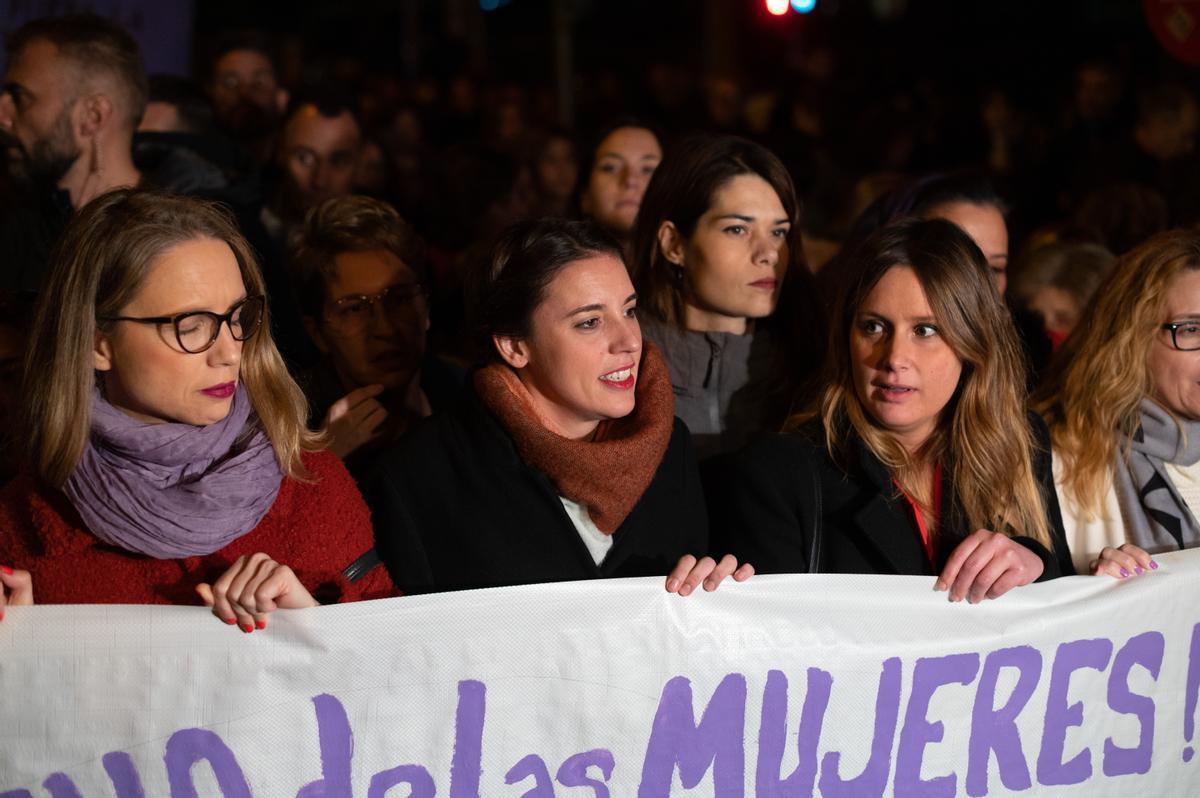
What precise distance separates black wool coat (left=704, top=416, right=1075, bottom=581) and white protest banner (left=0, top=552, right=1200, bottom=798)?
245 mm

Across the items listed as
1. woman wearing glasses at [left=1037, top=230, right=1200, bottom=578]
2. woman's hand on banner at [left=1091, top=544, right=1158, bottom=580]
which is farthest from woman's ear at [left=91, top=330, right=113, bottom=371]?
woman wearing glasses at [left=1037, top=230, right=1200, bottom=578]

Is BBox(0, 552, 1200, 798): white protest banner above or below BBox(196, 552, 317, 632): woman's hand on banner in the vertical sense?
Answer: below

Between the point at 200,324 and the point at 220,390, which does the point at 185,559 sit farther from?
the point at 200,324

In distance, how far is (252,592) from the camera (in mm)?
2434

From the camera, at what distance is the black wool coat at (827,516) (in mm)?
2971

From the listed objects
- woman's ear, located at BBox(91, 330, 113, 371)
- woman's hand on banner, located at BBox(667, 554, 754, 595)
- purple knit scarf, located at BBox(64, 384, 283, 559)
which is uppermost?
woman's ear, located at BBox(91, 330, 113, 371)

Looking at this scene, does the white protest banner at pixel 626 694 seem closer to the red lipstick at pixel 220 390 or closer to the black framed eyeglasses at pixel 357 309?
the red lipstick at pixel 220 390

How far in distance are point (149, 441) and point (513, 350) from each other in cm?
89

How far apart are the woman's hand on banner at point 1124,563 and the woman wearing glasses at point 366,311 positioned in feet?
5.89

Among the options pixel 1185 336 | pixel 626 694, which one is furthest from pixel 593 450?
pixel 1185 336

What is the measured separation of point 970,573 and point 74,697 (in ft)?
5.84

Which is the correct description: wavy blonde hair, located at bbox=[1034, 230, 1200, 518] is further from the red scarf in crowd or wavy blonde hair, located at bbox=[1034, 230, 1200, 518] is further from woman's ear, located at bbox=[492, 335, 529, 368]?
woman's ear, located at bbox=[492, 335, 529, 368]

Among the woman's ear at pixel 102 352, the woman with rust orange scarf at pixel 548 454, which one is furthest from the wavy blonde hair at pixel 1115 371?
the woman's ear at pixel 102 352

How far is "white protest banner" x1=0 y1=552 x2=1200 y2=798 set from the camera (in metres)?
2.46
